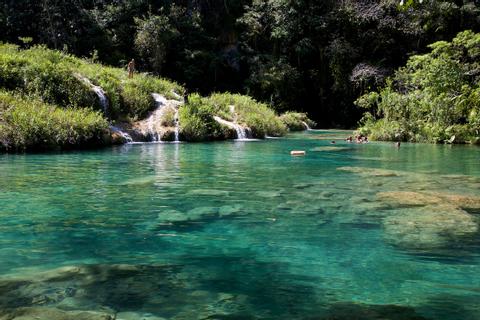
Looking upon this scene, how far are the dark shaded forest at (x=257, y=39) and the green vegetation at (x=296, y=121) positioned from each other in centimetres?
206

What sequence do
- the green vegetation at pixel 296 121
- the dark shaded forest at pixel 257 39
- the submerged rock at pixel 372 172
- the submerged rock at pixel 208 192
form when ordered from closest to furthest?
the submerged rock at pixel 208 192
the submerged rock at pixel 372 172
the green vegetation at pixel 296 121
the dark shaded forest at pixel 257 39

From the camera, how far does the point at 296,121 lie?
35.6m

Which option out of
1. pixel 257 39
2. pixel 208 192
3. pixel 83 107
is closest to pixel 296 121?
pixel 257 39

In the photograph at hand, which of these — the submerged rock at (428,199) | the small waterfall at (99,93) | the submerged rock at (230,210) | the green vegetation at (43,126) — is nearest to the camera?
the submerged rock at (230,210)

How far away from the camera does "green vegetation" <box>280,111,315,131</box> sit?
34.3 meters

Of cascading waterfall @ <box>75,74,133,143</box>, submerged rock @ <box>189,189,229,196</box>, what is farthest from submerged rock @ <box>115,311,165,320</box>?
cascading waterfall @ <box>75,74,133,143</box>

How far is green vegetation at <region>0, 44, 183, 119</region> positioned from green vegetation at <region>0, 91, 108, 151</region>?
108cm

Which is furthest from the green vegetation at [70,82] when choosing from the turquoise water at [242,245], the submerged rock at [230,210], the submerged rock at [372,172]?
the submerged rock at [230,210]

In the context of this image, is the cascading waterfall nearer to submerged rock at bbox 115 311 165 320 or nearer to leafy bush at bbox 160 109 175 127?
leafy bush at bbox 160 109 175 127

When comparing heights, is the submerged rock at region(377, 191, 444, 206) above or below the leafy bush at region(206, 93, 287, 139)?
below

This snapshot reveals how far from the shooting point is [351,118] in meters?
39.7

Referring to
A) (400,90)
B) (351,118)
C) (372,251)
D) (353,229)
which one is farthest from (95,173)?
(351,118)

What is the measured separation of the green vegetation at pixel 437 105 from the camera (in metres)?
20.5

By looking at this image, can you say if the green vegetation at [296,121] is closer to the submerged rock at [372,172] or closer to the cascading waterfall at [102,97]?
the cascading waterfall at [102,97]
